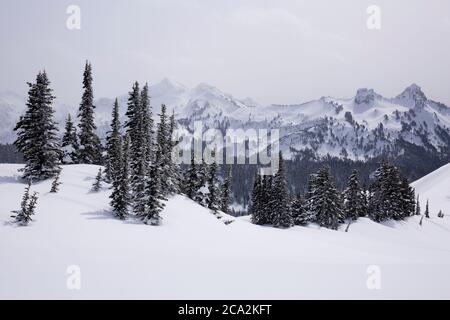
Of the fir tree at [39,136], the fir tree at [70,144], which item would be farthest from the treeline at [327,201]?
the fir tree at [39,136]

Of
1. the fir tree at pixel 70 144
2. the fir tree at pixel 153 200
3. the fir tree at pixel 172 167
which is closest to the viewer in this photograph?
the fir tree at pixel 153 200

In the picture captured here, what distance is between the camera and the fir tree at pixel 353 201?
6831 centimetres

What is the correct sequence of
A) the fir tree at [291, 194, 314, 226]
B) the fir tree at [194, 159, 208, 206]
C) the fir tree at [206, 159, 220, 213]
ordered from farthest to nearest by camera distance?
the fir tree at [291, 194, 314, 226] → the fir tree at [194, 159, 208, 206] → the fir tree at [206, 159, 220, 213]

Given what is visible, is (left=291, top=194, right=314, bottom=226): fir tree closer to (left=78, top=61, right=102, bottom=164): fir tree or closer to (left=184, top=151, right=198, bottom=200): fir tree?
(left=184, top=151, right=198, bottom=200): fir tree

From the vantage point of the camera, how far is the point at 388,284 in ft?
43.0

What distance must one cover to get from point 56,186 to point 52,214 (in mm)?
8369

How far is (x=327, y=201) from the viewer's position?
6238 centimetres

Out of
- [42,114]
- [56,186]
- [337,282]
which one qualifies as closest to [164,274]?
[337,282]

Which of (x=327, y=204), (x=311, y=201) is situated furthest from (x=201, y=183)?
(x=327, y=204)

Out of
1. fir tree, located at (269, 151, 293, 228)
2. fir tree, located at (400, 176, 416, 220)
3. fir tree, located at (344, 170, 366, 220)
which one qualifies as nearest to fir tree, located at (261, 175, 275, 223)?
fir tree, located at (269, 151, 293, 228)

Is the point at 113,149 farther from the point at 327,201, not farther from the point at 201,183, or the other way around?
the point at 327,201

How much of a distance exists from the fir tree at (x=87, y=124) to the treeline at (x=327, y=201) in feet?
110

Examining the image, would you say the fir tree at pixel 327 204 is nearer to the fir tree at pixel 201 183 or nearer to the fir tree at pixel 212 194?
the fir tree at pixel 212 194

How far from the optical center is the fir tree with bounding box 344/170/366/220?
A: 68312 mm
